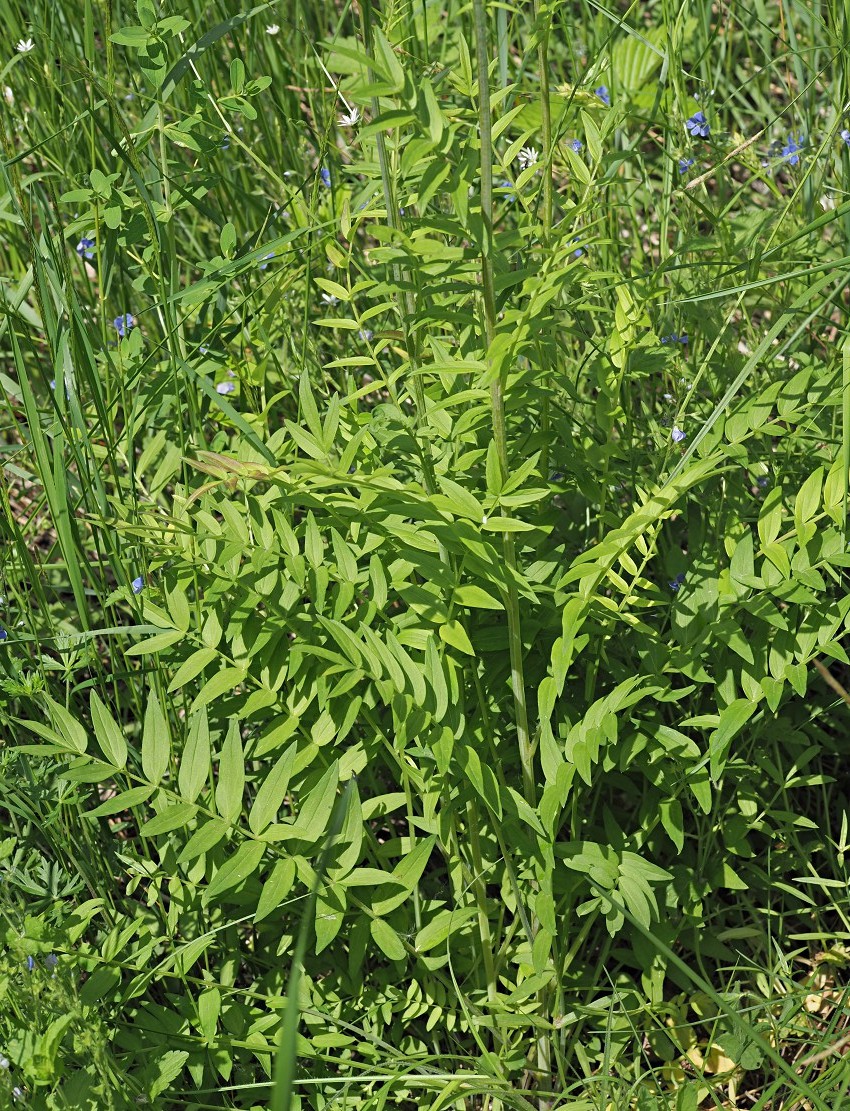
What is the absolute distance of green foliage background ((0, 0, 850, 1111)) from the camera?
138 centimetres

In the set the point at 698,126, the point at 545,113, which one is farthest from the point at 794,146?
the point at 545,113

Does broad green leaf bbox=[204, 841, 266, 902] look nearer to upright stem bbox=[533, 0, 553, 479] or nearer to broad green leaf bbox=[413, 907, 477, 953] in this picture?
broad green leaf bbox=[413, 907, 477, 953]

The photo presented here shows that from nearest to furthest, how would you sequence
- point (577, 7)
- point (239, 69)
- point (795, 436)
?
point (795, 436) → point (239, 69) → point (577, 7)

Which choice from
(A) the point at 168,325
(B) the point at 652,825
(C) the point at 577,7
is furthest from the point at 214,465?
(C) the point at 577,7

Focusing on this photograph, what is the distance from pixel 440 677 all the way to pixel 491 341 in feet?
1.35

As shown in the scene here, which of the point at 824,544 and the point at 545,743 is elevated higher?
the point at 824,544

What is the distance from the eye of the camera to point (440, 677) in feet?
4.56

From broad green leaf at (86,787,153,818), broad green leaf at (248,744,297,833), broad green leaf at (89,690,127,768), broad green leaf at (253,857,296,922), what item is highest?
broad green leaf at (89,690,127,768)

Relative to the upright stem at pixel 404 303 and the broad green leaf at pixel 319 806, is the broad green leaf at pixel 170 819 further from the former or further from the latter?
the upright stem at pixel 404 303

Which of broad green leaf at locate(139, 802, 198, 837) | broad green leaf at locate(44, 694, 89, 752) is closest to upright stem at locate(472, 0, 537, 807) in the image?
broad green leaf at locate(139, 802, 198, 837)

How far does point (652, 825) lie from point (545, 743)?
232 mm

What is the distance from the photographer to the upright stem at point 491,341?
1.14m

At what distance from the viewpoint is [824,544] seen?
1.46m

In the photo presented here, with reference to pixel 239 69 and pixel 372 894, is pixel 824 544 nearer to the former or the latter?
pixel 372 894
